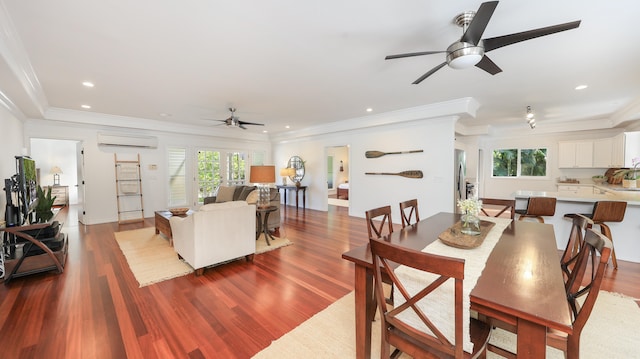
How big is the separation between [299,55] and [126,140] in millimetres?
5562

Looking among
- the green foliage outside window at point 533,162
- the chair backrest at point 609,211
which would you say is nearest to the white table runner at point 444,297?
the chair backrest at point 609,211

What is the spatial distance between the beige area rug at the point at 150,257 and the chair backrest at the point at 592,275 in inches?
138

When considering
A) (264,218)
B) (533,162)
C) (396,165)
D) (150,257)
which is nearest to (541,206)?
(396,165)

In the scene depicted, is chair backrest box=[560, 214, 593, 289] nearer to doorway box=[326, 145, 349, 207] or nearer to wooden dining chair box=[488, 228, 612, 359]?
wooden dining chair box=[488, 228, 612, 359]

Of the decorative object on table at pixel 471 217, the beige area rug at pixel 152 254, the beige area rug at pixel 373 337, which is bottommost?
the beige area rug at pixel 373 337

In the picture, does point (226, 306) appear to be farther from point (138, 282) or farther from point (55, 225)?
point (55, 225)

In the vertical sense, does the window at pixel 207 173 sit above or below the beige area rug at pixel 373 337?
above

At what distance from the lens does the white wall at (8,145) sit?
3.63m

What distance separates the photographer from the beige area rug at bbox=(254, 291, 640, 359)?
1.81 metres

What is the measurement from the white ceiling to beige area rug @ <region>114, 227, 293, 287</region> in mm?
2458

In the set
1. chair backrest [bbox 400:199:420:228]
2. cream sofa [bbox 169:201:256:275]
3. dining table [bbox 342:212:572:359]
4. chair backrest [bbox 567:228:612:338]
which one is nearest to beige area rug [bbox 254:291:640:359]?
dining table [bbox 342:212:572:359]

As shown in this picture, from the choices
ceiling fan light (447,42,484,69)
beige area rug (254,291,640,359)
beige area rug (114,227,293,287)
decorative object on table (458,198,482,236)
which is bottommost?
beige area rug (254,291,640,359)

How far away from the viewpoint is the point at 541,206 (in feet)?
11.7

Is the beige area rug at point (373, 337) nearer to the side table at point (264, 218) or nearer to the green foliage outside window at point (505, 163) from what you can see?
the side table at point (264, 218)
